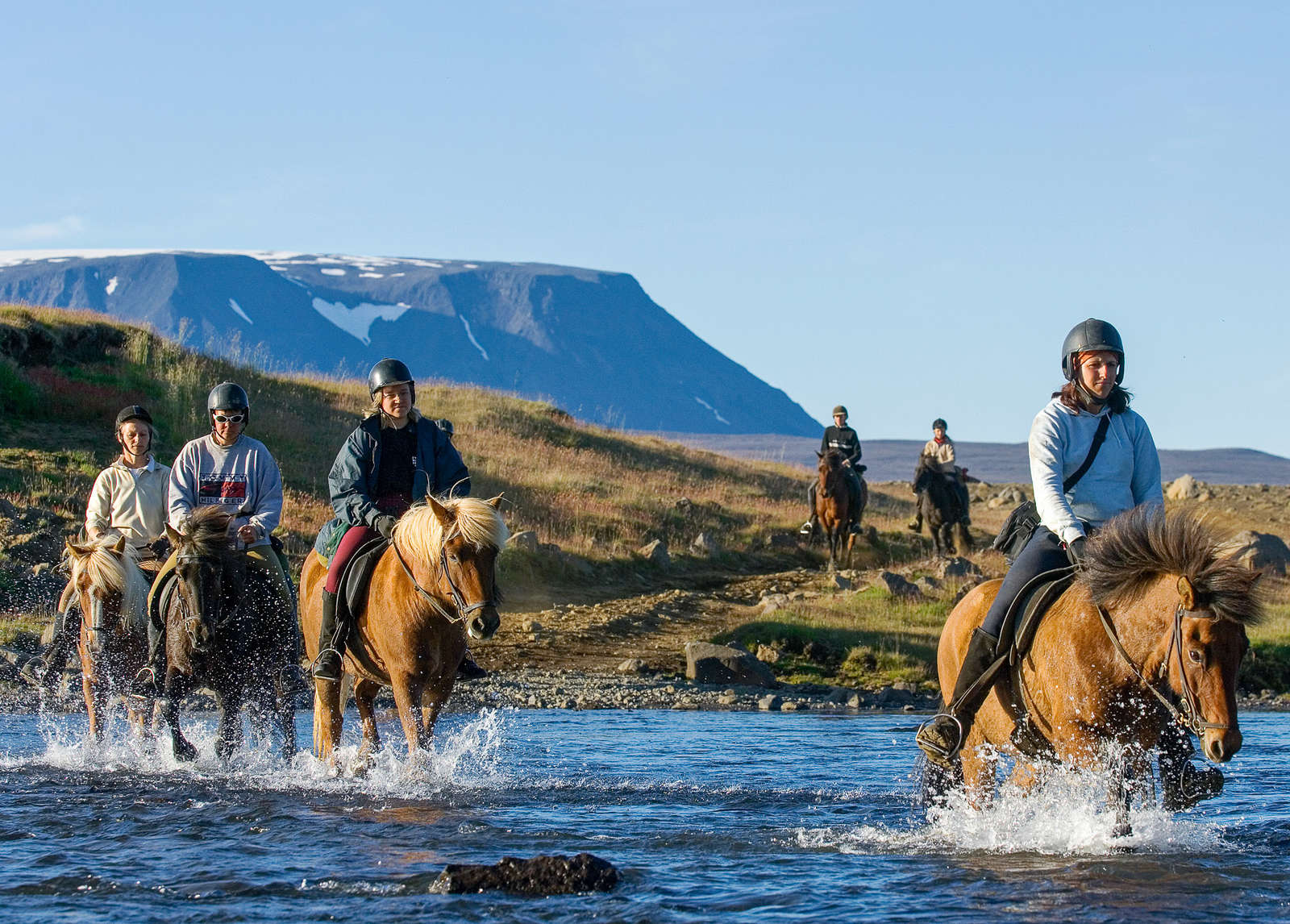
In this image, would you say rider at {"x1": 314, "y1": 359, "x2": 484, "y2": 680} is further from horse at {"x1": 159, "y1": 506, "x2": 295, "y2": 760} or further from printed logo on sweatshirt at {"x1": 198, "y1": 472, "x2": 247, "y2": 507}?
printed logo on sweatshirt at {"x1": 198, "y1": 472, "x2": 247, "y2": 507}

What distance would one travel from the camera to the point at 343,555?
957cm

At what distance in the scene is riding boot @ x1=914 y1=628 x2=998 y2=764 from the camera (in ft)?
24.0

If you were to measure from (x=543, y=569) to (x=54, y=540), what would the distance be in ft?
24.4

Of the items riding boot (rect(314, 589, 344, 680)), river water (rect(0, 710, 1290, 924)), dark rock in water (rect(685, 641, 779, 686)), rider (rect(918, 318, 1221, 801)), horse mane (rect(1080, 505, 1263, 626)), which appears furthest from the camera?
dark rock in water (rect(685, 641, 779, 686))

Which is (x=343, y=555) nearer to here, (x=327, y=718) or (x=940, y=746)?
(x=327, y=718)

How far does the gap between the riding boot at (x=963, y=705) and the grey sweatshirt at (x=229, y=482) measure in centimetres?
498

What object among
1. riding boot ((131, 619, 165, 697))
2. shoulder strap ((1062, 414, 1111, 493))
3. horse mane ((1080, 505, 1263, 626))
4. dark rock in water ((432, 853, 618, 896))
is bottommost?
dark rock in water ((432, 853, 618, 896))

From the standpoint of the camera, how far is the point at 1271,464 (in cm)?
11850

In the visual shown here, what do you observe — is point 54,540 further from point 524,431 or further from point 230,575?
point 524,431

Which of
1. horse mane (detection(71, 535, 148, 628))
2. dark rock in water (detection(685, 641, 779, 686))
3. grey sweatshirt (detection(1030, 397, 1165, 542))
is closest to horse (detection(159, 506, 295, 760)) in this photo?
horse mane (detection(71, 535, 148, 628))

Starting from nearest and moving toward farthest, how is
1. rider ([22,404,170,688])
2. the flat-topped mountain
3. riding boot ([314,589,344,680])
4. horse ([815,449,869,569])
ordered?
1. riding boot ([314,589,344,680])
2. rider ([22,404,170,688])
3. horse ([815,449,869,569])
4. the flat-topped mountain

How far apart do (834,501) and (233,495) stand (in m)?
17.2

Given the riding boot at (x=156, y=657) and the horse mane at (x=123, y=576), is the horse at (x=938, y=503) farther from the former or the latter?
the riding boot at (x=156, y=657)

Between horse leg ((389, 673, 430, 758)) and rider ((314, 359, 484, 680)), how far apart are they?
1.55 ft
